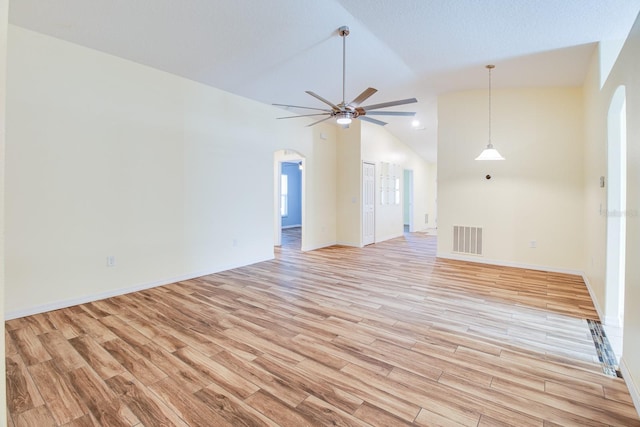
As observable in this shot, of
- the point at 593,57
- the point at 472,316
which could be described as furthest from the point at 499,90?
the point at 472,316

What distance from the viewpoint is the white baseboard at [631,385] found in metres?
1.91

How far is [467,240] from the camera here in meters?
5.95

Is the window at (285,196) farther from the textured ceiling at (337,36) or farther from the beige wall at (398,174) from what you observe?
the textured ceiling at (337,36)

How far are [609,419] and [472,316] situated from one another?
1.50 m

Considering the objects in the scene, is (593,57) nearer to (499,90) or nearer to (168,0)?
(499,90)

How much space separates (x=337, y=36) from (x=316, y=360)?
3.50 metres

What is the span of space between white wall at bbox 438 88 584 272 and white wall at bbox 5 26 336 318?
3701mm

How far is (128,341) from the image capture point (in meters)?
2.76

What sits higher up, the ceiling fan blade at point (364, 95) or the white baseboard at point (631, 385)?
the ceiling fan blade at point (364, 95)

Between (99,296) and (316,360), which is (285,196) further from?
(316,360)

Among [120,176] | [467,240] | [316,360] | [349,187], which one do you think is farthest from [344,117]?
[349,187]

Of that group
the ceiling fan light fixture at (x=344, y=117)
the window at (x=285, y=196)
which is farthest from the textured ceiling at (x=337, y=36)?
the window at (x=285, y=196)

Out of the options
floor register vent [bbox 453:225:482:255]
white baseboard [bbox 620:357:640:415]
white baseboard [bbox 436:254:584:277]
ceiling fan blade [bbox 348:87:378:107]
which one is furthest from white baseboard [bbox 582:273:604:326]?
ceiling fan blade [bbox 348:87:378:107]

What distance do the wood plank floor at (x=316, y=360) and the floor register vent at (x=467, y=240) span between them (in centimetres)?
160
